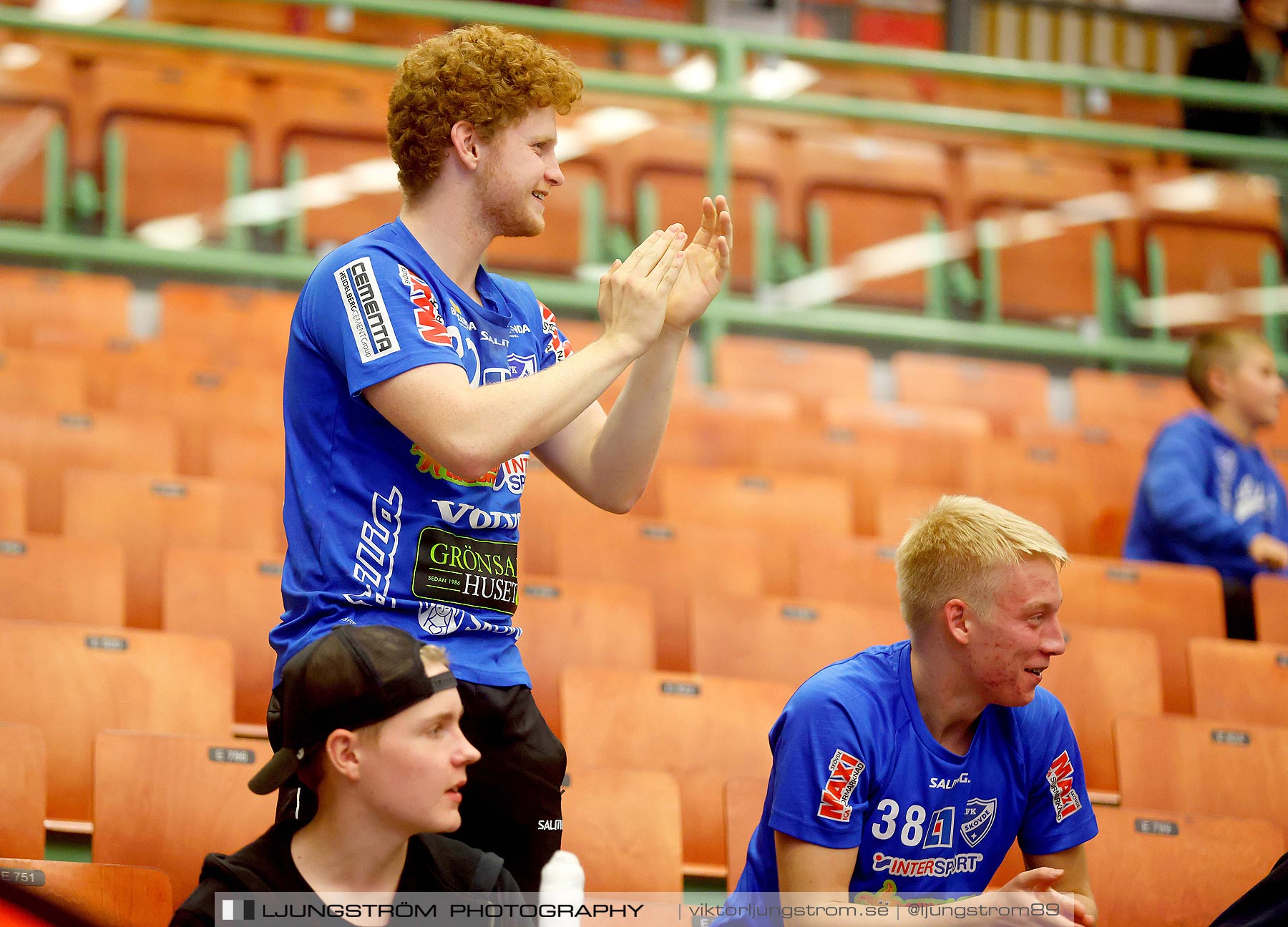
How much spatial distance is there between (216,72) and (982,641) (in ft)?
16.5

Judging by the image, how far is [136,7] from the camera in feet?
24.8

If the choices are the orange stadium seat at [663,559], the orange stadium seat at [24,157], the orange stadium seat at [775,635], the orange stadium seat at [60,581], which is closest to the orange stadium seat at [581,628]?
the orange stadium seat at [775,635]

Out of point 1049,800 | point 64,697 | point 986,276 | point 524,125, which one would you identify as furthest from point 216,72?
point 1049,800

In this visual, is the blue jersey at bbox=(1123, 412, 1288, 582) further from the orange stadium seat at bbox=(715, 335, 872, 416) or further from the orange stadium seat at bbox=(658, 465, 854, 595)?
the orange stadium seat at bbox=(715, 335, 872, 416)

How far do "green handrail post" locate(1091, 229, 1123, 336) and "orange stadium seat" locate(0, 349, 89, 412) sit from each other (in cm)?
421

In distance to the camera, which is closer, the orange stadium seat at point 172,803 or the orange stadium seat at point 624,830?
the orange stadium seat at point 172,803

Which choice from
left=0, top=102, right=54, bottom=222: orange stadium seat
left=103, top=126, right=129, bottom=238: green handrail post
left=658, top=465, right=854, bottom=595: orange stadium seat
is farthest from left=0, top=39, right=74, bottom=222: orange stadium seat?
left=658, top=465, right=854, bottom=595: orange stadium seat

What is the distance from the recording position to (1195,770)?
286cm

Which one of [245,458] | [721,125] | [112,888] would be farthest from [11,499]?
[721,125]

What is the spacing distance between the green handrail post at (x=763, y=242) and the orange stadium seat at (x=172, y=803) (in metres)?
3.71

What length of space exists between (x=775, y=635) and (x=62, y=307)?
3.04 meters

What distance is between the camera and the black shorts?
66.6 inches

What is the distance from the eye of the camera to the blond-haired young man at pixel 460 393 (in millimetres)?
1645

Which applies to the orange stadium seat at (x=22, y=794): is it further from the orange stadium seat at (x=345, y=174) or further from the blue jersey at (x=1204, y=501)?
the orange stadium seat at (x=345, y=174)
